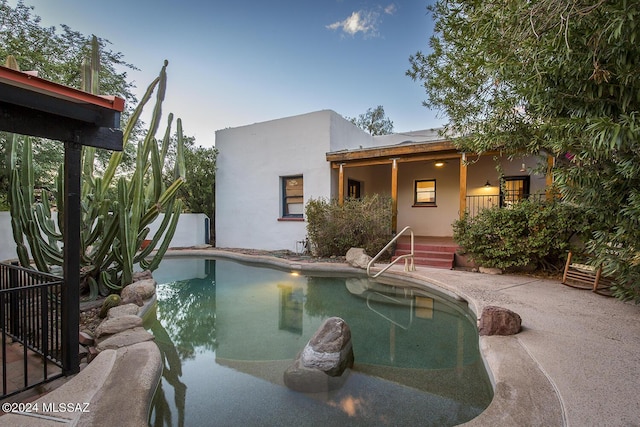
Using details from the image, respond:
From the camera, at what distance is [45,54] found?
868 centimetres

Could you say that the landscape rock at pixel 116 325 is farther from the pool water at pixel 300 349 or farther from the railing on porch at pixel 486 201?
the railing on porch at pixel 486 201

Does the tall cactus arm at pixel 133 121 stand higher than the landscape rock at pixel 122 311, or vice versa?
the tall cactus arm at pixel 133 121

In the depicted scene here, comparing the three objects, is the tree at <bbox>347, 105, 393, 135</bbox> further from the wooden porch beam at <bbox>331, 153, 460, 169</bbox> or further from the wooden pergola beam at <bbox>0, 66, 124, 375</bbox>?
the wooden pergola beam at <bbox>0, 66, 124, 375</bbox>

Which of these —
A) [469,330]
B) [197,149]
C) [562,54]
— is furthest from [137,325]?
[197,149]

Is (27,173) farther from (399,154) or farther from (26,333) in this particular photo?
(399,154)

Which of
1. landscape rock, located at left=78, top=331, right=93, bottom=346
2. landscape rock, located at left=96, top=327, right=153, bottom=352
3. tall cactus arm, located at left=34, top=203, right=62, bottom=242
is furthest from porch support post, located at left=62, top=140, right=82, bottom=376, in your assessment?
tall cactus arm, located at left=34, top=203, right=62, bottom=242

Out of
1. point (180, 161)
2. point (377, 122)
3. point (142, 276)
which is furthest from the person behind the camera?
point (377, 122)

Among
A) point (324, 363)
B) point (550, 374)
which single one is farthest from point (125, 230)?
point (550, 374)

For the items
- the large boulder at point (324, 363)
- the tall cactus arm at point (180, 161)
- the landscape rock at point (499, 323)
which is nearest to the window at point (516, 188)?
the landscape rock at point (499, 323)

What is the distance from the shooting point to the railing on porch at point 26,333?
2.46 m

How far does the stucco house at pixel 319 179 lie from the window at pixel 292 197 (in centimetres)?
4

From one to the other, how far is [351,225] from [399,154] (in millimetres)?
2624

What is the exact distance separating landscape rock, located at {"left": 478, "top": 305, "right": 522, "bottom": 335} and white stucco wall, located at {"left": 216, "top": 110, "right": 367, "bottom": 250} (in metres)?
7.26

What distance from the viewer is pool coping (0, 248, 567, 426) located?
1.99 meters
